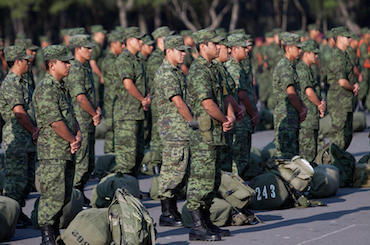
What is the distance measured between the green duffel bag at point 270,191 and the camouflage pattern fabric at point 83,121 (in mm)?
2045

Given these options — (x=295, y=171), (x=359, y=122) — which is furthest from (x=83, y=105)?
(x=359, y=122)

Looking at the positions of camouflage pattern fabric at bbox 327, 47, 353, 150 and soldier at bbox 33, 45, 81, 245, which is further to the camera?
camouflage pattern fabric at bbox 327, 47, 353, 150

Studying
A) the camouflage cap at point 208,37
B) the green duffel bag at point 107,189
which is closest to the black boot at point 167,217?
the green duffel bag at point 107,189

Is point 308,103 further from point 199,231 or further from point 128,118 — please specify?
point 199,231

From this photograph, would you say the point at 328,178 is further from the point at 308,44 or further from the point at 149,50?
the point at 149,50

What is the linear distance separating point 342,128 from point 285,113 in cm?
235

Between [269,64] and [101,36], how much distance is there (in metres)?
6.63

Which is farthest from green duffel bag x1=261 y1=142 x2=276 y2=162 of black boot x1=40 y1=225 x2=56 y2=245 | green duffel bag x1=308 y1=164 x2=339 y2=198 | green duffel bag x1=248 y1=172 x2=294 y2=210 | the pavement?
black boot x1=40 y1=225 x2=56 y2=245

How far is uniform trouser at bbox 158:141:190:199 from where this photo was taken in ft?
29.3

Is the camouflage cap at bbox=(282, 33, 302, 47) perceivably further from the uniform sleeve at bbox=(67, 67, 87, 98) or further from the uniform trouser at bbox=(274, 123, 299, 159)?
the uniform sleeve at bbox=(67, 67, 87, 98)

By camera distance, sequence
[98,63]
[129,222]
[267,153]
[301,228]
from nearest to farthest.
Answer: [129,222]
[301,228]
[267,153]
[98,63]

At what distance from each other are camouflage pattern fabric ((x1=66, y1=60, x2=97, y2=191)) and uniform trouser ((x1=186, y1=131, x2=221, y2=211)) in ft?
7.95

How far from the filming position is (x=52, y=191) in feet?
25.3

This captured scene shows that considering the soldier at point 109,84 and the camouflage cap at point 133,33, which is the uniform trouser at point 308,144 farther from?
the soldier at point 109,84
